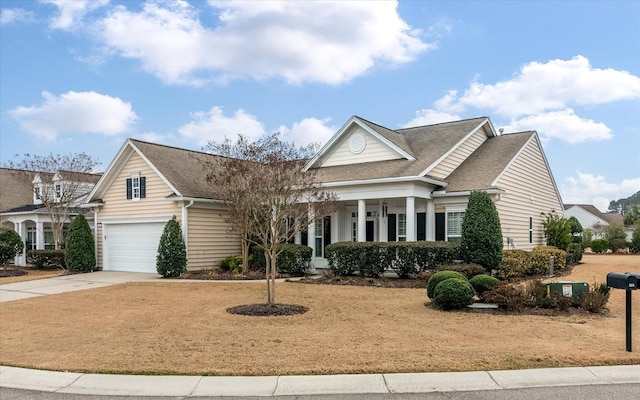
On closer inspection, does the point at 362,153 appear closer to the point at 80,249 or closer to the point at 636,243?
the point at 80,249

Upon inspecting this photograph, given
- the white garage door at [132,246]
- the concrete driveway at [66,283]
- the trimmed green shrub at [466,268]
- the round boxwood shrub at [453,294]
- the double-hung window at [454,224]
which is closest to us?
the round boxwood shrub at [453,294]

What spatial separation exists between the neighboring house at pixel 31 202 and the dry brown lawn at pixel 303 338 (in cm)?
1603

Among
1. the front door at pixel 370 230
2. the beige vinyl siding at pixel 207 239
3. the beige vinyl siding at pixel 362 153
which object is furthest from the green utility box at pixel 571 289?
the beige vinyl siding at pixel 207 239

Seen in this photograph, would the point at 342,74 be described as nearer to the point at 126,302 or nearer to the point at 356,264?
the point at 356,264

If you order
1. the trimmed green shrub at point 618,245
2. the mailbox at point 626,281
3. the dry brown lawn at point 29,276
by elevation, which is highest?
the mailbox at point 626,281

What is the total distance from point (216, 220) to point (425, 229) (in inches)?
372

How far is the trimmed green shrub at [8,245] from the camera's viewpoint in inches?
1002

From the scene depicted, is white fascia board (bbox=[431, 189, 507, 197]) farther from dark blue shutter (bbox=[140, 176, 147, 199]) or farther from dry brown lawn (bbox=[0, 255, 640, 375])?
dark blue shutter (bbox=[140, 176, 147, 199])

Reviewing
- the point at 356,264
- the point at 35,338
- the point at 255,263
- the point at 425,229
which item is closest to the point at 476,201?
the point at 425,229

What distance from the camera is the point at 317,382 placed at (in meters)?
6.44

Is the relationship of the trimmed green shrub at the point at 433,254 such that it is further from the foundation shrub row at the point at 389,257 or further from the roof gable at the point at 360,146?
the roof gable at the point at 360,146

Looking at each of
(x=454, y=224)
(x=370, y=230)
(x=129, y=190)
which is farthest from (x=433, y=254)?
(x=129, y=190)

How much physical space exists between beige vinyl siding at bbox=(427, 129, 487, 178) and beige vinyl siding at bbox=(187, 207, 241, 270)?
30.0 ft

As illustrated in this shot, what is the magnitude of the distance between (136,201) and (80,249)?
11.3 feet
